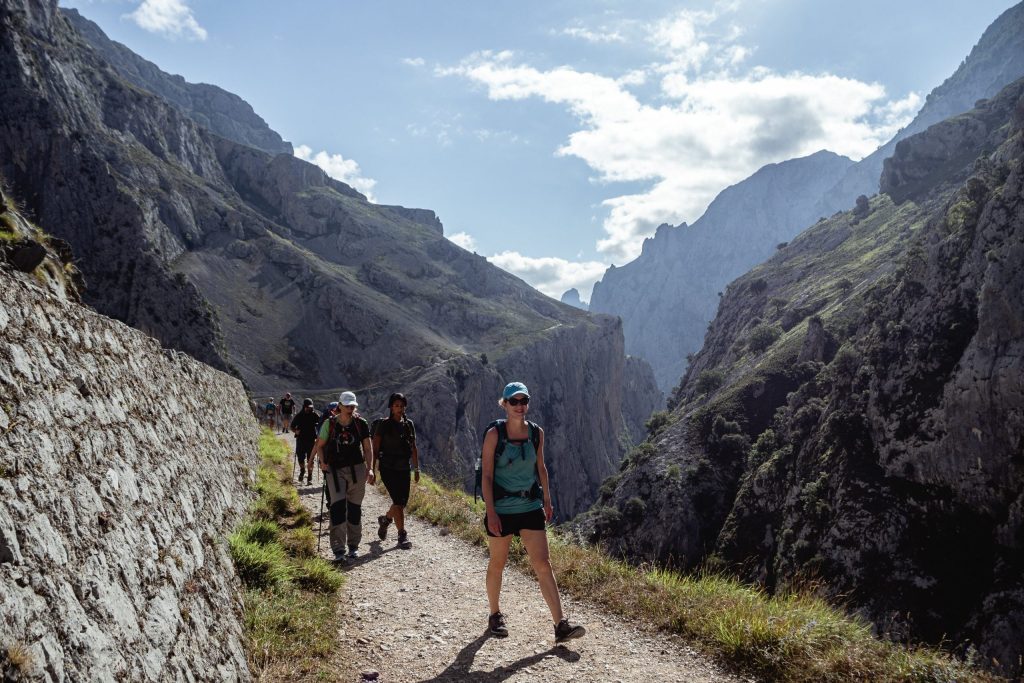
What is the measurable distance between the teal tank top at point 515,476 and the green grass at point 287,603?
2457mm

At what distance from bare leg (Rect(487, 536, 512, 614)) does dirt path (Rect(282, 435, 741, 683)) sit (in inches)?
20.3

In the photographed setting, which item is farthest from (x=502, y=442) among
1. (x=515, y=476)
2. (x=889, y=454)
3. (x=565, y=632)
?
(x=889, y=454)

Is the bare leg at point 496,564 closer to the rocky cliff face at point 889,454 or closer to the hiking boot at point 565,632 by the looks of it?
the hiking boot at point 565,632

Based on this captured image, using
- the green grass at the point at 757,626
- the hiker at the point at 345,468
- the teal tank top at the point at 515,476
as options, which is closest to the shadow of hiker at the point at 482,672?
the green grass at the point at 757,626

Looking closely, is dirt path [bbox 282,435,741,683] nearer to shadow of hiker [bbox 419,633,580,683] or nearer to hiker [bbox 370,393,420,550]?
shadow of hiker [bbox 419,633,580,683]

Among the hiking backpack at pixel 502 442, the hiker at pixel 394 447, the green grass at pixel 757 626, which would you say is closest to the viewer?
the green grass at pixel 757 626

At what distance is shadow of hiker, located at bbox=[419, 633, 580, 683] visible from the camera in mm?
5707

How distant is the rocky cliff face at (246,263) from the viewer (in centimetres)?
8588

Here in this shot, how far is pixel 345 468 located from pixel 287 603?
3.36 metres

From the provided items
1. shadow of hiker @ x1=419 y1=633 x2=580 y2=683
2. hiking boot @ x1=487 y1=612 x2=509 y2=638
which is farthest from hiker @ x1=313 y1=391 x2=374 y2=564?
shadow of hiker @ x1=419 y1=633 x2=580 y2=683

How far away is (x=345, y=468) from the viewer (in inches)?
401

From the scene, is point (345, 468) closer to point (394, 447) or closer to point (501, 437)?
point (394, 447)

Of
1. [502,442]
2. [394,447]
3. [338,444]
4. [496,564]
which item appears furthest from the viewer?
[394,447]

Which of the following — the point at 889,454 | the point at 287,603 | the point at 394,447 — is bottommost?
the point at 889,454
